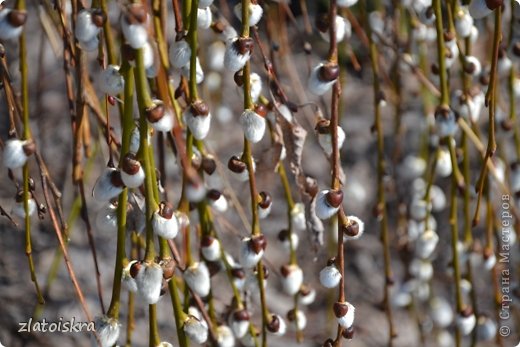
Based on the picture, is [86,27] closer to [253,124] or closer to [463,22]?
[253,124]

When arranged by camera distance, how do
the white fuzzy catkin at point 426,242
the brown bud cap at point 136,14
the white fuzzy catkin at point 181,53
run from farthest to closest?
the white fuzzy catkin at point 426,242, the white fuzzy catkin at point 181,53, the brown bud cap at point 136,14

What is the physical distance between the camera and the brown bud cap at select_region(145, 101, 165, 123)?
0.76 m

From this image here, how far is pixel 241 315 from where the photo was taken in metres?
1.10

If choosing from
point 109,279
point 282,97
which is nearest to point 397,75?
point 282,97

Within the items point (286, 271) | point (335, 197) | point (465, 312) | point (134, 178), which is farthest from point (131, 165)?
point (465, 312)

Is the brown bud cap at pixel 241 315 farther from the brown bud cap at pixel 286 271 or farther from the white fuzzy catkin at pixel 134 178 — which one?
the white fuzzy catkin at pixel 134 178

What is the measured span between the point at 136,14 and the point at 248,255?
0.39m

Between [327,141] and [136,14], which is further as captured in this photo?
[327,141]

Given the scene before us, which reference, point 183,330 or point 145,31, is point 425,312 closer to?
point 183,330

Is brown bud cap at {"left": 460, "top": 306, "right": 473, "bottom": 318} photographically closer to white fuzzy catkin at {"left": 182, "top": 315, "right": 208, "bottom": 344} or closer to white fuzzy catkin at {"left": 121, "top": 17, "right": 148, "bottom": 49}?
white fuzzy catkin at {"left": 182, "top": 315, "right": 208, "bottom": 344}

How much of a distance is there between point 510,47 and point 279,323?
24.3 inches

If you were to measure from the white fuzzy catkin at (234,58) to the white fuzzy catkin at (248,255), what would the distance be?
0.22 meters

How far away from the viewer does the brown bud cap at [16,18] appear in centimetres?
79

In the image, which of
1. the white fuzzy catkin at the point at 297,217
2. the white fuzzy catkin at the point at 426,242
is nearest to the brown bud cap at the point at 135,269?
the white fuzzy catkin at the point at 297,217
